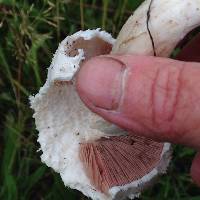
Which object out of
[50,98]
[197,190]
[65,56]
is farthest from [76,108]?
[197,190]

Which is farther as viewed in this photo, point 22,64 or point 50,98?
point 22,64

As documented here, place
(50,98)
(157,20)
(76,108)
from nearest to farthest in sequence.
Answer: (157,20) → (50,98) → (76,108)

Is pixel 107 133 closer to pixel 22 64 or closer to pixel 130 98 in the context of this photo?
pixel 130 98

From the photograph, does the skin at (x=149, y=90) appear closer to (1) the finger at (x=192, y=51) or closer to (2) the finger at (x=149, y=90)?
(2) the finger at (x=149, y=90)

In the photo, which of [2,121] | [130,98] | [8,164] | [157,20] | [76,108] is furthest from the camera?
[2,121]

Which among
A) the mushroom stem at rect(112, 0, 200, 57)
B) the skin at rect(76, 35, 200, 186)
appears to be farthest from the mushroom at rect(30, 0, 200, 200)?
the skin at rect(76, 35, 200, 186)

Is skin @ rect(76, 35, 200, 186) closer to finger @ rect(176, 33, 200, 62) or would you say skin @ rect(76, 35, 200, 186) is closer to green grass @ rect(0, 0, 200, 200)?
finger @ rect(176, 33, 200, 62)

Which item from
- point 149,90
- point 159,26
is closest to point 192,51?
point 159,26
